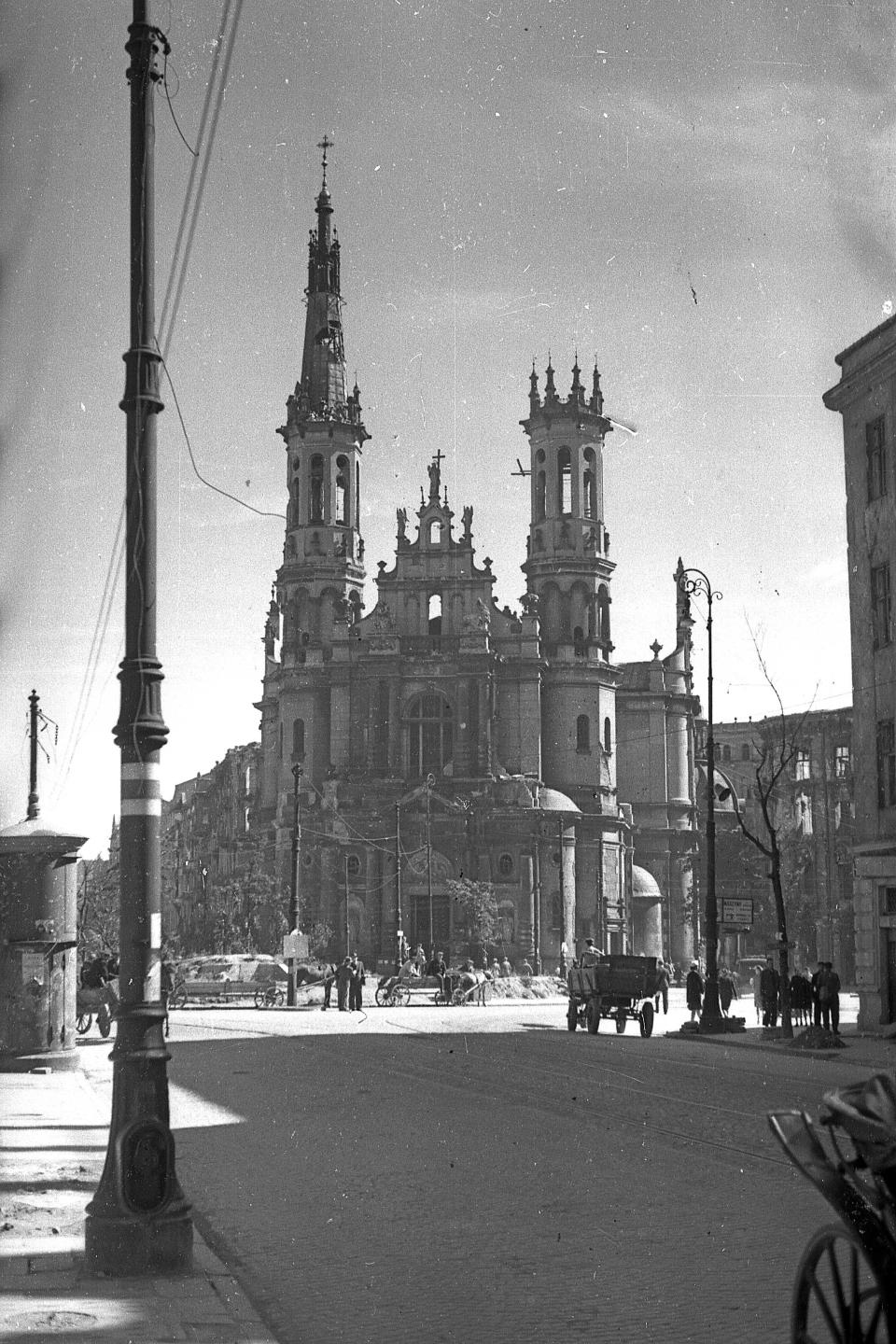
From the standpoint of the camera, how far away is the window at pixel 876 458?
33156mm

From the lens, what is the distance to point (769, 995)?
34250mm

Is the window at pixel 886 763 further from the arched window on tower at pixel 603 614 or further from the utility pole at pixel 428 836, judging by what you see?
the arched window on tower at pixel 603 614

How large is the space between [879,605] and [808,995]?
308 inches

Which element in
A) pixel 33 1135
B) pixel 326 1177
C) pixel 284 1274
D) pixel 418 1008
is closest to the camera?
pixel 284 1274

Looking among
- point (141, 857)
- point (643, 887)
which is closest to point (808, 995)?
point (141, 857)

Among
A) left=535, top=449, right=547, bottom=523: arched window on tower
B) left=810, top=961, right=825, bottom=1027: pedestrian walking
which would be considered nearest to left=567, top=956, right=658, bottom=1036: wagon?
left=810, top=961, right=825, bottom=1027: pedestrian walking

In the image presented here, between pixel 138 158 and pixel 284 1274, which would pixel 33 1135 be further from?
pixel 138 158

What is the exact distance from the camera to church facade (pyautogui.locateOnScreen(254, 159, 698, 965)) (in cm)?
8044

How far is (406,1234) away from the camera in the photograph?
10430 mm

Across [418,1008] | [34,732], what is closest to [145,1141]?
[34,732]

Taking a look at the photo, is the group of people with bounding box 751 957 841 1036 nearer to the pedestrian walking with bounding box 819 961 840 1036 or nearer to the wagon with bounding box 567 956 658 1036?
the pedestrian walking with bounding box 819 961 840 1036

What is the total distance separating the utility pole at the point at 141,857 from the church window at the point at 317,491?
81.4 metres

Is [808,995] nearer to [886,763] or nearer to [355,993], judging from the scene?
[886,763]

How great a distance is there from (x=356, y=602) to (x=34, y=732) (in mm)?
67916
